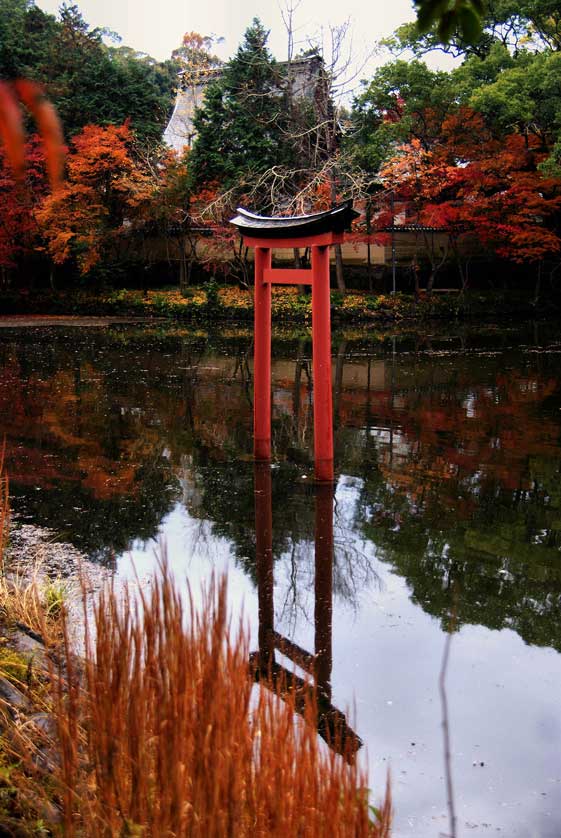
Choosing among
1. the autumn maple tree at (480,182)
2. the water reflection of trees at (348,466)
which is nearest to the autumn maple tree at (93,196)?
the autumn maple tree at (480,182)

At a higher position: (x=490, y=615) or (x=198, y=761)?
(x=198, y=761)

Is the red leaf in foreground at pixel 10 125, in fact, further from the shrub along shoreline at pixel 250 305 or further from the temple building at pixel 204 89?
the temple building at pixel 204 89

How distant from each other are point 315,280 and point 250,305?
60.0 ft

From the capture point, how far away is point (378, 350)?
18.1 metres

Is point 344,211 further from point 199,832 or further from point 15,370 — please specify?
point 15,370

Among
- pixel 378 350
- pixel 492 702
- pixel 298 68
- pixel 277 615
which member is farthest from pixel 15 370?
pixel 298 68

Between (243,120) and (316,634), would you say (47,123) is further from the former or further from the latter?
(243,120)

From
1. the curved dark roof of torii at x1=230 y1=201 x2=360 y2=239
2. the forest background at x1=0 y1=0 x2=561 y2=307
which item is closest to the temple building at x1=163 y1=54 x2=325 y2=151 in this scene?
the forest background at x1=0 y1=0 x2=561 y2=307

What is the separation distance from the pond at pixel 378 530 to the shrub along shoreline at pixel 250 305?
10303 mm

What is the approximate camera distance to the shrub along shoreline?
2452 centimetres

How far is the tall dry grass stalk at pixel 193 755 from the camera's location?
1995 millimetres

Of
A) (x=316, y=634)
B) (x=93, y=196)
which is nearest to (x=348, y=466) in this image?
(x=316, y=634)

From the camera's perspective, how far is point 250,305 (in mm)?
25219

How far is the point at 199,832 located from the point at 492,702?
2462 millimetres
